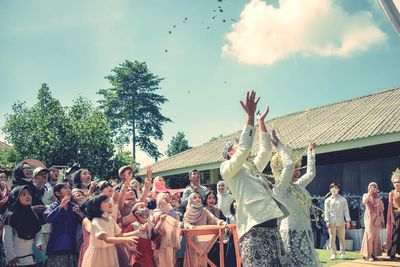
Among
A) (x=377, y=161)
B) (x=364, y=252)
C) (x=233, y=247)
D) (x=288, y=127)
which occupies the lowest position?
(x=364, y=252)

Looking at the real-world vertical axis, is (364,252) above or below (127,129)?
below

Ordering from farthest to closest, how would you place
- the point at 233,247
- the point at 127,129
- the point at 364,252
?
the point at 127,129 < the point at 364,252 < the point at 233,247

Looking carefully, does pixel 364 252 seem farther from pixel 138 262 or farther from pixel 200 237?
pixel 138 262

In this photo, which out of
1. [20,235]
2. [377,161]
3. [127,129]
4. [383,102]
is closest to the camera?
[20,235]

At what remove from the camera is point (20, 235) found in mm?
5324

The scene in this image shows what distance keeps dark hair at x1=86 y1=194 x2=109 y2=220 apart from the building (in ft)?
22.6

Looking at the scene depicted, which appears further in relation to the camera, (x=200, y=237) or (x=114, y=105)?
(x=114, y=105)

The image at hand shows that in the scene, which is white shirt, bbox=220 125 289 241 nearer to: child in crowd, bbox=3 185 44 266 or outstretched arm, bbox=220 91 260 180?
outstretched arm, bbox=220 91 260 180

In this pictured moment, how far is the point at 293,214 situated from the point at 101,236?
2.26 meters

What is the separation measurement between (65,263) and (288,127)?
51.8ft

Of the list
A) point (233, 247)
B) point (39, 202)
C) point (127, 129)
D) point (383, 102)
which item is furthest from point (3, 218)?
point (127, 129)

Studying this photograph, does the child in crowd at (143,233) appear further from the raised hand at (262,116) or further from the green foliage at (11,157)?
the green foliage at (11,157)

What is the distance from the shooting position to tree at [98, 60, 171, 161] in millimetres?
47281

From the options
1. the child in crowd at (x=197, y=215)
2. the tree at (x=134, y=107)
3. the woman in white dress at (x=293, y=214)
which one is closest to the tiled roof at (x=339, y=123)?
the child in crowd at (x=197, y=215)
